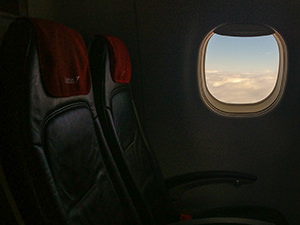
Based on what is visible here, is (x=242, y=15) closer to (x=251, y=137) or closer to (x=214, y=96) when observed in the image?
(x=214, y=96)

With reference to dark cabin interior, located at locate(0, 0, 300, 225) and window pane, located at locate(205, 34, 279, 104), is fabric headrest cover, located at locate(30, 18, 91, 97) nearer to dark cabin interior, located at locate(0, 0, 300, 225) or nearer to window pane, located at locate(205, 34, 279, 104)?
dark cabin interior, located at locate(0, 0, 300, 225)

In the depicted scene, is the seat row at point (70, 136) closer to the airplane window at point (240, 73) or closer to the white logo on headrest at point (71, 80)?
the white logo on headrest at point (71, 80)

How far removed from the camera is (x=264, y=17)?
1.58 meters

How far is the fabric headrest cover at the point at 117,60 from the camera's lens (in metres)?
1.23

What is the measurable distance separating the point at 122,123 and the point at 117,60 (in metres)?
0.29

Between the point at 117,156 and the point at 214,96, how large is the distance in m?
0.88

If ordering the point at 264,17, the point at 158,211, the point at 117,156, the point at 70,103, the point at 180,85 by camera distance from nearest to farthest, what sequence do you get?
the point at 70,103
the point at 117,156
the point at 158,211
the point at 264,17
the point at 180,85

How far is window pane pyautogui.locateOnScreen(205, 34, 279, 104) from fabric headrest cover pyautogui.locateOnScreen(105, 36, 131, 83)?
611 mm

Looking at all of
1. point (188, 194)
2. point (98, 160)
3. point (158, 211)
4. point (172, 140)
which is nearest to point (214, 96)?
point (172, 140)

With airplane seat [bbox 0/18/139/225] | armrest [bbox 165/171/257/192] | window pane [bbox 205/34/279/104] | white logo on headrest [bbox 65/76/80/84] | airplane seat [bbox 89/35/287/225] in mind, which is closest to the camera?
airplane seat [bbox 0/18/139/225]

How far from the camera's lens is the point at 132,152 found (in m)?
1.33

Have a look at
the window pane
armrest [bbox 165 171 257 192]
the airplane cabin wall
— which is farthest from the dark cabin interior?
armrest [bbox 165 171 257 192]

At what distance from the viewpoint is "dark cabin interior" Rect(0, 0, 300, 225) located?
64.9 inches

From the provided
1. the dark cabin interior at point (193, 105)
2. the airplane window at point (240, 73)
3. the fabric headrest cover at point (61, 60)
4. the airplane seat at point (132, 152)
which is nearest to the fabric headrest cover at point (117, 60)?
the airplane seat at point (132, 152)
